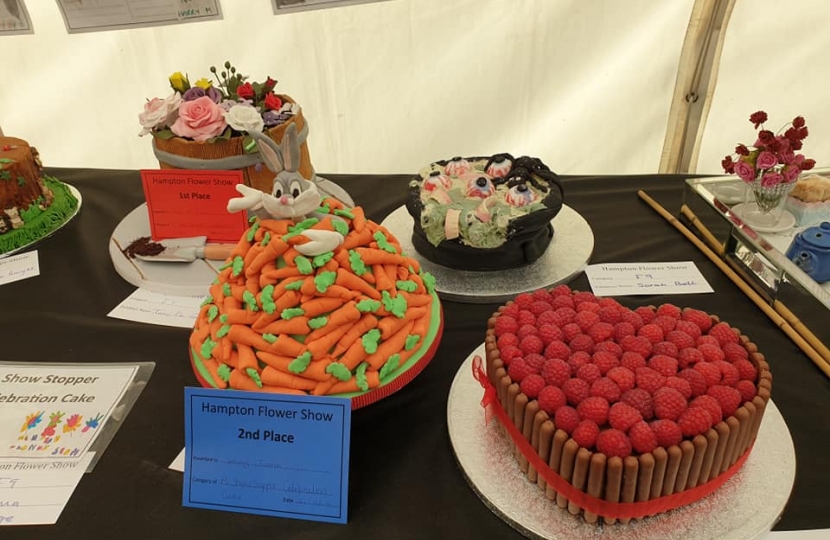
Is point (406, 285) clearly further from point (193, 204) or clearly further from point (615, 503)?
point (193, 204)

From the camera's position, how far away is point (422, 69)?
201cm

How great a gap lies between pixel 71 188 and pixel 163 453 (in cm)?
110

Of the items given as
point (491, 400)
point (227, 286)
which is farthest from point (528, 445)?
point (227, 286)

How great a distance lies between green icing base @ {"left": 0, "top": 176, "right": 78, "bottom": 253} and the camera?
4.88 ft

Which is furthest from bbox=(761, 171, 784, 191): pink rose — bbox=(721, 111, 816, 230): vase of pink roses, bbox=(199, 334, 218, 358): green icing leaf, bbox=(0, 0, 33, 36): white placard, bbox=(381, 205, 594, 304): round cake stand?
bbox=(0, 0, 33, 36): white placard

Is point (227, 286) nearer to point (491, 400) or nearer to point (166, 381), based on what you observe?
point (166, 381)

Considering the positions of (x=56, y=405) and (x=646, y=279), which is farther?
(x=646, y=279)

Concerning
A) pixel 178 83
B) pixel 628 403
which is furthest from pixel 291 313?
pixel 178 83

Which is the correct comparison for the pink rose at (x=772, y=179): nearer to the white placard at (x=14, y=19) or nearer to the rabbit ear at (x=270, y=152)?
the rabbit ear at (x=270, y=152)

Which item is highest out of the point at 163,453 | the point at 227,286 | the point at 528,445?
the point at 227,286

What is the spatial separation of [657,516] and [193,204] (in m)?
1.06

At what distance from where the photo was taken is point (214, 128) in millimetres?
1314

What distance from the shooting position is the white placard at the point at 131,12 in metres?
1.82

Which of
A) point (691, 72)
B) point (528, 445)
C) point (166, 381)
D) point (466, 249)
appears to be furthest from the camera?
point (691, 72)
